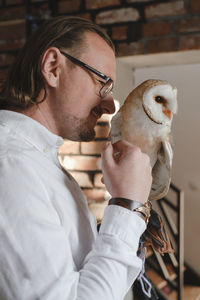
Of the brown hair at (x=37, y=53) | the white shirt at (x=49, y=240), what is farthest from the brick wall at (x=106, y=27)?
the white shirt at (x=49, y=240)

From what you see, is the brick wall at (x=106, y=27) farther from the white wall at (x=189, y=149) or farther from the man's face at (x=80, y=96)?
the white wall at (x=189, y=149)

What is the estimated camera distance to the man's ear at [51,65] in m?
0.84

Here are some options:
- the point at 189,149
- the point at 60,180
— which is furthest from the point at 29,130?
the point at 189,149

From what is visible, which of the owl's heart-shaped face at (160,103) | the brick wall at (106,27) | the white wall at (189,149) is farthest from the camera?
the white wall at (189,149)

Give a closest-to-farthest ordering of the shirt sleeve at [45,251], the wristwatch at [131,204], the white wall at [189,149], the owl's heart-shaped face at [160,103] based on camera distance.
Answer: the shirt sleeve at [45,251] < the wristwatch at [131,204] < the owl's heart-shaped face at [160,103] < the white wall at [189,149]

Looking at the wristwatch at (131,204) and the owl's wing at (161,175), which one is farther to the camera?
the owl's wing at (161,175)

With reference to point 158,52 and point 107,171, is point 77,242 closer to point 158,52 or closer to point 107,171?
point 107,171

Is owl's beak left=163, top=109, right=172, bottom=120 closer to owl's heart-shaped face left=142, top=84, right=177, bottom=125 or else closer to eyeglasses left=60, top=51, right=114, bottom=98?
owl's heart-shaped face left=142, top=84, right=177, bottom=125

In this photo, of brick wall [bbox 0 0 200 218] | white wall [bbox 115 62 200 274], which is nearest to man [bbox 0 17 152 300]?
brick wall [bbox 0 0 200 218]

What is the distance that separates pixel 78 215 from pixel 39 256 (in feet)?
0.58

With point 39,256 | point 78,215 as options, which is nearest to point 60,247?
point 39,256

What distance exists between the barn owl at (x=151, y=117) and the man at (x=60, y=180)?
0.07 metres

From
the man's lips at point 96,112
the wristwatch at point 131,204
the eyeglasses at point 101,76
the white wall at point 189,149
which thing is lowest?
the white wall at point 189,149

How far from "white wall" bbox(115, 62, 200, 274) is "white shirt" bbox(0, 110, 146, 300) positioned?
10.1 feet
